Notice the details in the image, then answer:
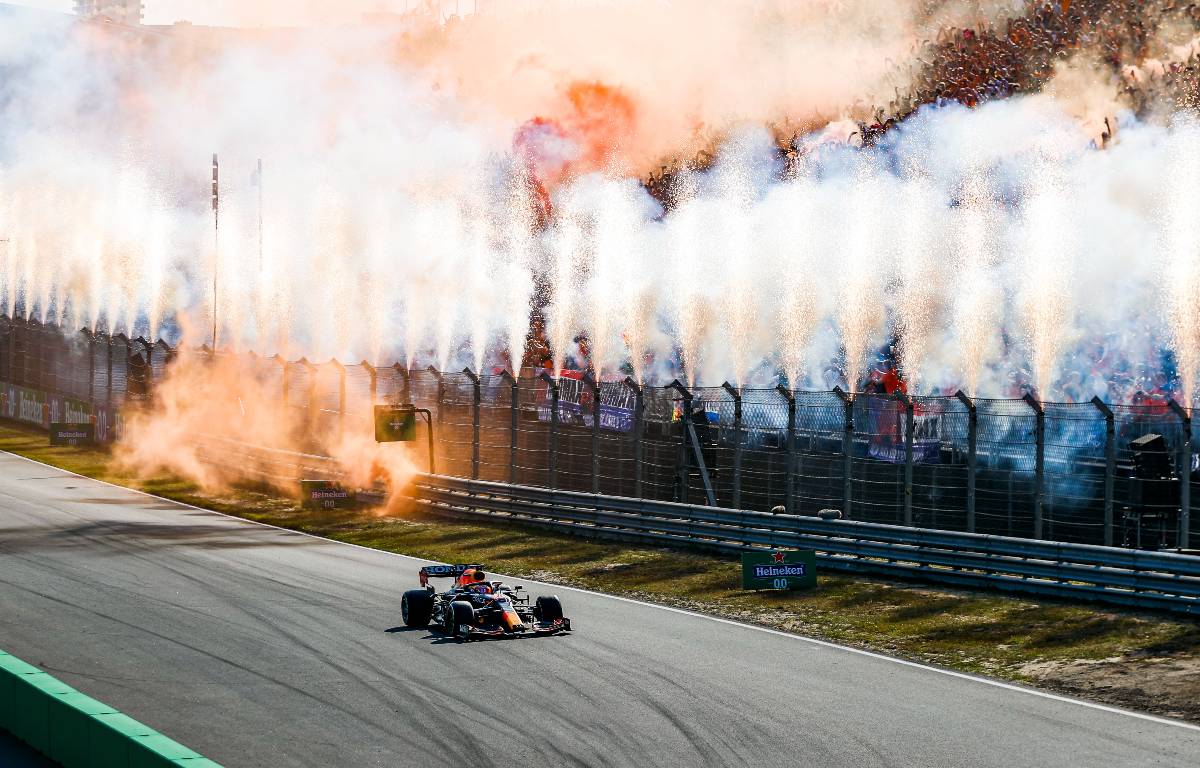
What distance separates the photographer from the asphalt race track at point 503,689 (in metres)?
12.2

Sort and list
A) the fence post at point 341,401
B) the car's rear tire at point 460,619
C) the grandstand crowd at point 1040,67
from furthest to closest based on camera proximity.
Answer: the grandstand crowd at point 1040,67 → the fence post at point 341,401 → the car's rear tire at point 460,619

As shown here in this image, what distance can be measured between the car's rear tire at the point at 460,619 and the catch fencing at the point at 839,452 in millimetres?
7646

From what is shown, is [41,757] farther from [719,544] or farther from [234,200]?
[234,200]

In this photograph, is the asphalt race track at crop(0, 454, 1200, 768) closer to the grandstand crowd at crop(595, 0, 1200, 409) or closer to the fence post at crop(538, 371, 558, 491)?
the fence post at crop(538, 371, 558, 491)

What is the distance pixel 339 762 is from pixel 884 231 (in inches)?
1624

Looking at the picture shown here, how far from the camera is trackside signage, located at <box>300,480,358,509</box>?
32.8 meters

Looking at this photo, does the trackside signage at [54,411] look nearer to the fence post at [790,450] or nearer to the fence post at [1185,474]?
the fence post at [790,450]

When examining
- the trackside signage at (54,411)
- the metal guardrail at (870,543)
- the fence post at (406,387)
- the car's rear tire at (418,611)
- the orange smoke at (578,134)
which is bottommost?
the car's rear tire at (418,611)

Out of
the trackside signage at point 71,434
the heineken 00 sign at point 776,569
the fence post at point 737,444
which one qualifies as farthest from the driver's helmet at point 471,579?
the trackside signage at point 71,434

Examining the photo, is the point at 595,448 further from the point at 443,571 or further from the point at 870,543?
the point at 443,571

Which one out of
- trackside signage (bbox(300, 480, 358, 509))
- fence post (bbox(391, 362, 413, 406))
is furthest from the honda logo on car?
fence post (bbox(391, 362, 413, 406))

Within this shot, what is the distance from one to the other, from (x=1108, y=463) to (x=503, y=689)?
9080mm

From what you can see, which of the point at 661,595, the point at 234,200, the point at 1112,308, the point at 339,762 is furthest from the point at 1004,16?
the point at 234,200

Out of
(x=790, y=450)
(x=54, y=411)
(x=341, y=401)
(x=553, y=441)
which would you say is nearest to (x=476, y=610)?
(x=790, y=450)
